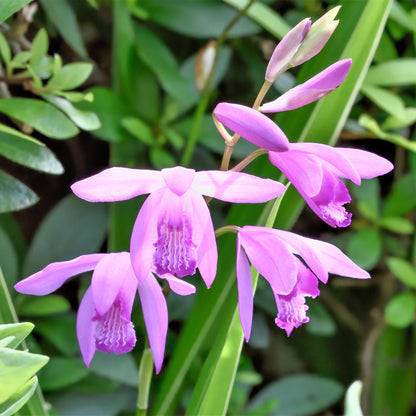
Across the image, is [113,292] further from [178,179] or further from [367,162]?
[367,162]

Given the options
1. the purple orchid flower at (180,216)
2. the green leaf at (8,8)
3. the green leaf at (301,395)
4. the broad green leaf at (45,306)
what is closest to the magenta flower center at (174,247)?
the purple orchid flower at (180,216)

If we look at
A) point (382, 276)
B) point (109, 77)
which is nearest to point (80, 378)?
point (109, 77)

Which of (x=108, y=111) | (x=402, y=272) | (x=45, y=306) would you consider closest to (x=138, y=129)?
(x=108, y=111)

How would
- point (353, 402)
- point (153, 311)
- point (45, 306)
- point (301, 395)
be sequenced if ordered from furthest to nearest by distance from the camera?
point (301, 395)
point (45, 306)
point (353, 402)
point (153, 311)

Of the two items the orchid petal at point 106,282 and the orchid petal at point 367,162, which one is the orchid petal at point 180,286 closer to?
the orchid petal at point 106,282

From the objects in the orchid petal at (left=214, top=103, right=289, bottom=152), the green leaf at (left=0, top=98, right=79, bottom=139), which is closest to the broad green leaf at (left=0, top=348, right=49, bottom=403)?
the orchid petal at (left=214, top=103, right=289, bottom=152)

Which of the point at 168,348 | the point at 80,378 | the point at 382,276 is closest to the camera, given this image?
the point at 80,378

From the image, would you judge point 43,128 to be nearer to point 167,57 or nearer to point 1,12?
point 1,12
